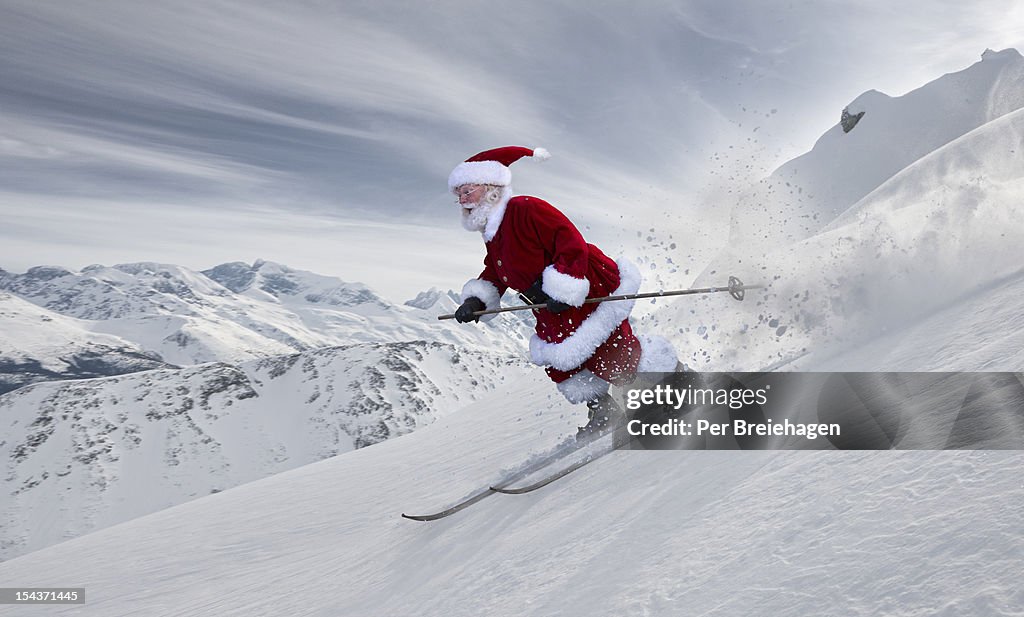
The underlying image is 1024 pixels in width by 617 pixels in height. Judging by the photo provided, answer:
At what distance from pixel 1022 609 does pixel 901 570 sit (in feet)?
0.80

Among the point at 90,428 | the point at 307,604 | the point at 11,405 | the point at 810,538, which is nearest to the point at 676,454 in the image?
the point at 810,538

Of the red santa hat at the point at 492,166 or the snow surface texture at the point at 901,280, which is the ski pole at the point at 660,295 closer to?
the snow surface texture at the point at 901,280

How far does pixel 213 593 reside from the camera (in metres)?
3.81

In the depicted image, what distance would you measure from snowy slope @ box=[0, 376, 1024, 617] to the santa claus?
839mm

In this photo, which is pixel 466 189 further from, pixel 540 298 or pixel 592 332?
pixel 592 332

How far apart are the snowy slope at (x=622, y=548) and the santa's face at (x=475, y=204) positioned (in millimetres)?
1881

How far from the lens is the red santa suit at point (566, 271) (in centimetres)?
393

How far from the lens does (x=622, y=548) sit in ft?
7.12

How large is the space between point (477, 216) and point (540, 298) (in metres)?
0.77

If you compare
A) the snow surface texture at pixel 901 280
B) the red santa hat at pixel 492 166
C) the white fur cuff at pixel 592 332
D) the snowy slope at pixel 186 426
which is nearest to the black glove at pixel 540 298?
the white fur cuff at pixel 592 332

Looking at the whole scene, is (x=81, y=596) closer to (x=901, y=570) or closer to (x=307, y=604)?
(x=307, y=604)

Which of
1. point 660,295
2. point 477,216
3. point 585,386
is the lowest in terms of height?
point 585,386

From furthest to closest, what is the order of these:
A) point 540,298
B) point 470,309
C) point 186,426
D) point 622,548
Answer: point 186,426 < point 470,309 < point 540,298 < point 622,548

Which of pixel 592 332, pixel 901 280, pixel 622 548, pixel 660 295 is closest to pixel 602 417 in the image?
pixel 592 332
